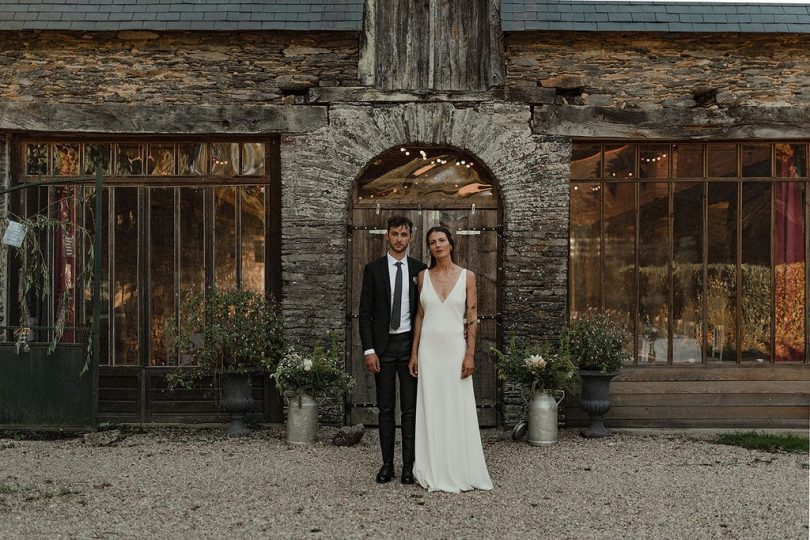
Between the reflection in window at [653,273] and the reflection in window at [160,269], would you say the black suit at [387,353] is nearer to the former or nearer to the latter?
the reflection in window at [160,269]

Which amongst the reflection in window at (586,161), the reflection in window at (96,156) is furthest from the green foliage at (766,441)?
the reflection in window at (96,156)

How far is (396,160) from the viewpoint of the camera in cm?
814

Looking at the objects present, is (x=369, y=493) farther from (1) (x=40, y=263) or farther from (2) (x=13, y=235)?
(1) (x=40, y=263)

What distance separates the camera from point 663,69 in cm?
802

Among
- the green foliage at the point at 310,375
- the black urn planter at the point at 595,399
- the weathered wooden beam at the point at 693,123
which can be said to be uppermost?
the weathered wooden beam at the point at 693,123

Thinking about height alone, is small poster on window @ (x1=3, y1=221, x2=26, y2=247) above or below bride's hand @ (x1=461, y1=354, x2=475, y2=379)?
above

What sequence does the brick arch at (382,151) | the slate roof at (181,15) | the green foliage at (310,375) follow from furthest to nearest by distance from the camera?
the brick arch at (382,151), the slate roof at (181,15), the green foliage at (310,375)

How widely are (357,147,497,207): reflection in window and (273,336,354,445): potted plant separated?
1.87 meters

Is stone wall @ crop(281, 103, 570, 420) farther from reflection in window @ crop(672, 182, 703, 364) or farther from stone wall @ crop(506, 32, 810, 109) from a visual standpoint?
reflection in window @ crop(672, 182, 703, 364)

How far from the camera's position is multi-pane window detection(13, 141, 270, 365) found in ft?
26.9

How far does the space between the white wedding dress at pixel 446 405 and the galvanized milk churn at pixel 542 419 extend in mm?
1642

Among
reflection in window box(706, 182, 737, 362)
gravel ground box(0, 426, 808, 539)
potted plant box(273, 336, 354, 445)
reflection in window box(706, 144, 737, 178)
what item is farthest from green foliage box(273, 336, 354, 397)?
reflection in window box(706, 144, 737, 178)

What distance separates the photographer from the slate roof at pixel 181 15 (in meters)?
7.68

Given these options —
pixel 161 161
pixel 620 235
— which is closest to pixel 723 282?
pixel 620 235
